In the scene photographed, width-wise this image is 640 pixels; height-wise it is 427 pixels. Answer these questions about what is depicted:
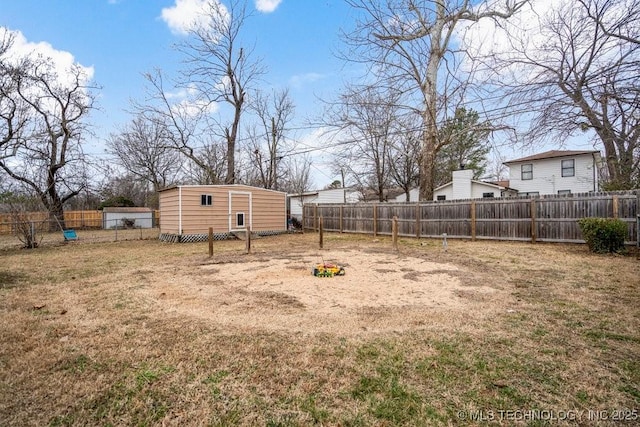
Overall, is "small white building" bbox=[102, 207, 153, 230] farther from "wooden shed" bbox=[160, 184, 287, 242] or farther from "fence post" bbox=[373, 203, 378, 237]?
"fence post" bbox=[373, 203, 378, 237]

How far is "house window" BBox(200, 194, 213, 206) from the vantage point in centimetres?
1375

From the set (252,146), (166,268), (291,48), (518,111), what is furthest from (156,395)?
(252,146)

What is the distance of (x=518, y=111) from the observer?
19.5 feet

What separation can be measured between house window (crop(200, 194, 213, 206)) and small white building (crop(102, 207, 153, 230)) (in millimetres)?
13519

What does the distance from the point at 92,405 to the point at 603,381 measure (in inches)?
141

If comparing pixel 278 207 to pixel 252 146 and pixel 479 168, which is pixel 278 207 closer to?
pixel 252 146

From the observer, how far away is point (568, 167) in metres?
20.8

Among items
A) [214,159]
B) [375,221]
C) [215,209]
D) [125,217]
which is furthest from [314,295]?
[125,217]

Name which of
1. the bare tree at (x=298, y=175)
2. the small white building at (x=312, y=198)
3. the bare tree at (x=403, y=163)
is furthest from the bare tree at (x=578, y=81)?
the bare tree at (x=298, y=175)

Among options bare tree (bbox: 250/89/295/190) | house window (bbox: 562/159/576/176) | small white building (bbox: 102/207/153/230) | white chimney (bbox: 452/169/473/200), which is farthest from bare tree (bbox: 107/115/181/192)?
house window (bbox: 562/159/576/176)

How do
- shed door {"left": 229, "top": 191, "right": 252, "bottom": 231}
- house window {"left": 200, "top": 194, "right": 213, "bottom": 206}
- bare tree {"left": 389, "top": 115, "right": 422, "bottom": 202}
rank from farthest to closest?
bare tree {"left": 389, "top": 115, "right": 422, "bottom": 202} → shed door {"left": 229, "top": 191, "right": 252, "bottom": 231} → house window {"left": 200, "top": 194, "right": 213, "bottom": 206}

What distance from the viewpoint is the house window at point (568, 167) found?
67.9 ft

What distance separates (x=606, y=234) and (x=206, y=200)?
13.8 meters

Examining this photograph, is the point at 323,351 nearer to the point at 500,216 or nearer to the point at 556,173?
the point at 500,216
